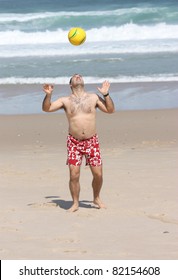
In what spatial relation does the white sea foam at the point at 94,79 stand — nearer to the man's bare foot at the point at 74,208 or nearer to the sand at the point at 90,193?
the sand at the point at 90,193

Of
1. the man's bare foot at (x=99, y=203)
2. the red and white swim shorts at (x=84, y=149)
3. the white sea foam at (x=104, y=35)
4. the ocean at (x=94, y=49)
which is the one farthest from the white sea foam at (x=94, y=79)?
the red and white swim shorts at (x=84, y=149)

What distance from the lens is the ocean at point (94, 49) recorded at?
749 inches

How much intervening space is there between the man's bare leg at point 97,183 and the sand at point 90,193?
0.34ft

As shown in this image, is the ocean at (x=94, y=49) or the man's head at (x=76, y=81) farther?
the ocean at (x=94, y=49)

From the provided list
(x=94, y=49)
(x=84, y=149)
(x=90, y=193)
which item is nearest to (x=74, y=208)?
(x=84, y=149)

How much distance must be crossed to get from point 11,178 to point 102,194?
1.47m

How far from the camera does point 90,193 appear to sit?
1009 centimetres

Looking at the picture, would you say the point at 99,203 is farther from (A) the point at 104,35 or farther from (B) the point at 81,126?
(A) the point at 104,35

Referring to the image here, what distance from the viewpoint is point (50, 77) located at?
21750 millimetres

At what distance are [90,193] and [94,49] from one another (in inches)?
731

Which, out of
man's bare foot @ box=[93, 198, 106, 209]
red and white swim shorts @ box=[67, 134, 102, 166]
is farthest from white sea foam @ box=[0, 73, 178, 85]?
red and white swim shorts @ box=[67, 134, 102, 166]

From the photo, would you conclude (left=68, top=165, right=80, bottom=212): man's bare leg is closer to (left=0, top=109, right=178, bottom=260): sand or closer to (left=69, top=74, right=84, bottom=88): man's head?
(left=0, top=109, right=178, bottom=260): sand

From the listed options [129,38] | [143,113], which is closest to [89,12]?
[129,38]

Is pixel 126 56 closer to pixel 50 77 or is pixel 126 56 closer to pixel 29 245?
pixel 50 77
